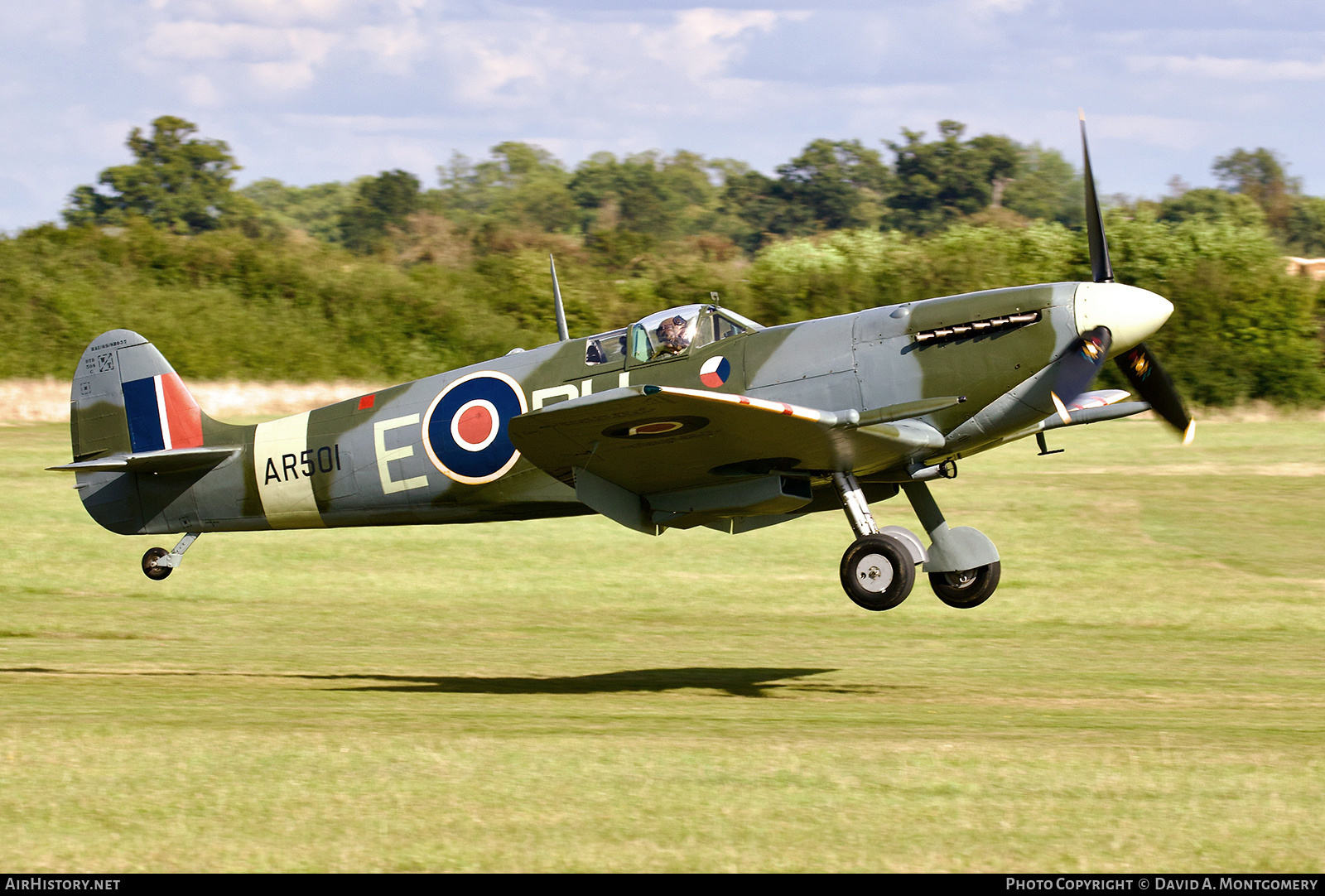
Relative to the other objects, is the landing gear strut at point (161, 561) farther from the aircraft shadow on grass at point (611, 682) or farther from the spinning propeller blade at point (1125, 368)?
the spinning propeller blade at point (1125, 368)

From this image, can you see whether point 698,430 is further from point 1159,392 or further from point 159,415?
point 159,415

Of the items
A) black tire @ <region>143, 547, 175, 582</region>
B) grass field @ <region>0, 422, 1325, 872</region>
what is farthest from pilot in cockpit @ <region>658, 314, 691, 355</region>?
black tire @ <region>143, 547, 175, 582</region>

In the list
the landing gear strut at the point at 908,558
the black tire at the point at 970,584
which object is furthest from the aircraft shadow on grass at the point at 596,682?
the landing gear strut at the point at 908,558

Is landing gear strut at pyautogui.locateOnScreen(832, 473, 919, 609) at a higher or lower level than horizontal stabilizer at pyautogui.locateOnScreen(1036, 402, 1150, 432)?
lower

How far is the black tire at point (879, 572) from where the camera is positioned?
391 inches

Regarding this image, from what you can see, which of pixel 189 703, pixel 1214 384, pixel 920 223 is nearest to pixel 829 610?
pixel 189 703

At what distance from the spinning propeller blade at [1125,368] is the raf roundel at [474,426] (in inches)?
166

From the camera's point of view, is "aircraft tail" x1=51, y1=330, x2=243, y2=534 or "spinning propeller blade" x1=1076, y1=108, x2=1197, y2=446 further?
"aircraft tail" x1=51, y1=330, x2=243, y2=534

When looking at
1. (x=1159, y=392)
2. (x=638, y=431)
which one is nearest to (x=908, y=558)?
(x=638, y=431)

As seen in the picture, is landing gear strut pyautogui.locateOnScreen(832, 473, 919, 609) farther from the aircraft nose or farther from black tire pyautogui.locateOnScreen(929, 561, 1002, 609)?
the aircraft nose

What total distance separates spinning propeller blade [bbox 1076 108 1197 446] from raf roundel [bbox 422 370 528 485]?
13.9 ft

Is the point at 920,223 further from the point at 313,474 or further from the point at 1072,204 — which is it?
the point at 313,474

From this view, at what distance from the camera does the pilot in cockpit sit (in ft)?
34.6

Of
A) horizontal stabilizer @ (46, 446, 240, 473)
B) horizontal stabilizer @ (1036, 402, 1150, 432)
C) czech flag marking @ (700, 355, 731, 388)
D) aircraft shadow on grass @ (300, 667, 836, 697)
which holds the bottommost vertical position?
aircraft shadow on grass @ (300, 667, 836, 697)
